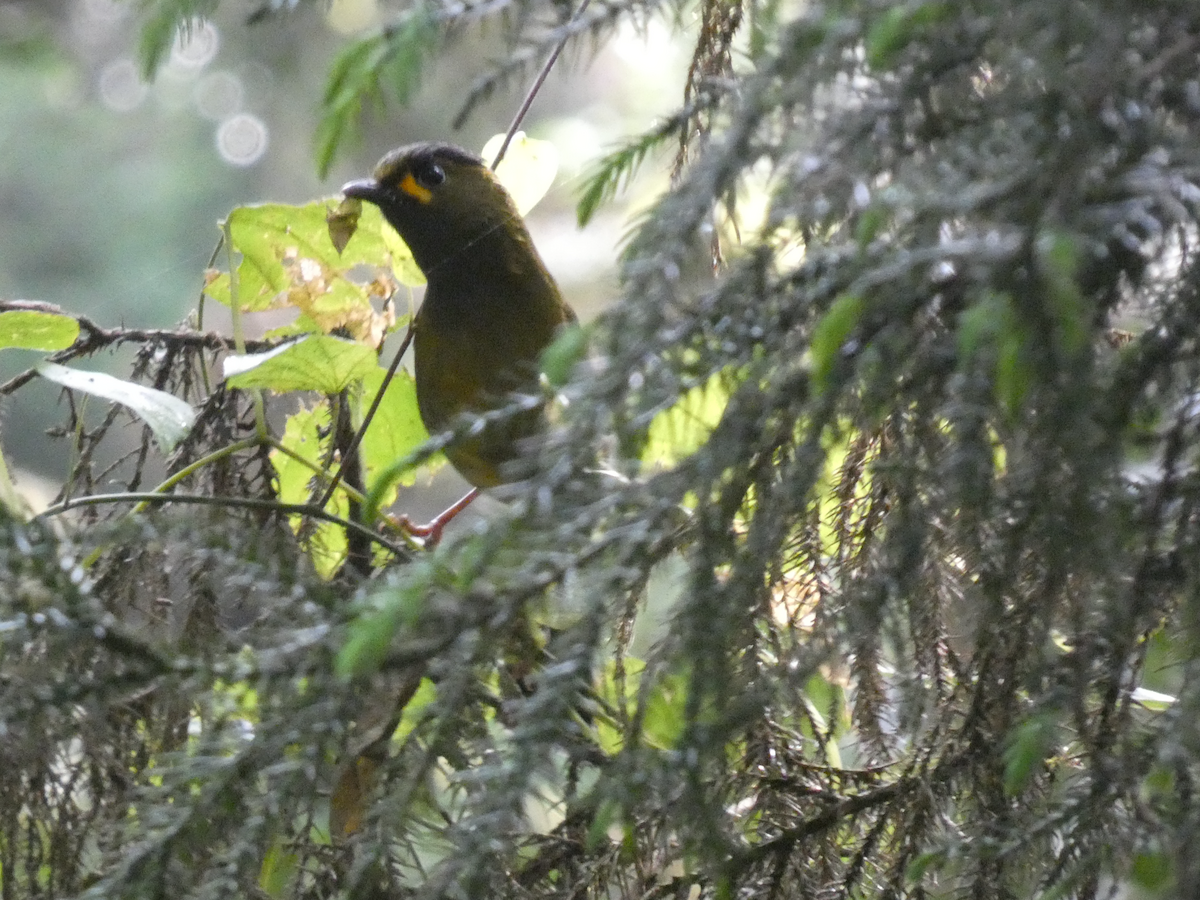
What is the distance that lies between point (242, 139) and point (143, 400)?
7.31 ft

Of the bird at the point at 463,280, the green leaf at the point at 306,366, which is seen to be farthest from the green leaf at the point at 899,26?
the bird at the point at 463,280

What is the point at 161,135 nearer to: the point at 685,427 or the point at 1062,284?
the point at 685,427

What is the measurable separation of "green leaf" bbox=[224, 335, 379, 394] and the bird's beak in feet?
1.10

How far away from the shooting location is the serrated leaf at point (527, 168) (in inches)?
56.2

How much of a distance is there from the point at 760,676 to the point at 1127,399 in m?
0.28

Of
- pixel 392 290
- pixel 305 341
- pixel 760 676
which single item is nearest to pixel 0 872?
pixel 305 341

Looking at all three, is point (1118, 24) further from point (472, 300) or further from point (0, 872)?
point (472, 300)

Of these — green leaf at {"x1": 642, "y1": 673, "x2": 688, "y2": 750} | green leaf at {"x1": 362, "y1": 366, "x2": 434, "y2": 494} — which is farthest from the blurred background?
green leaf at {"x1": 642, "y1": 673, "x2": 688, "y2": 750}

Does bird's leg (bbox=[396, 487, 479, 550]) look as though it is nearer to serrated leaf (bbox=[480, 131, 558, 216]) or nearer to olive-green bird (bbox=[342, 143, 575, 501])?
olive-green bird (bbox=[342, 143, 575, 501])

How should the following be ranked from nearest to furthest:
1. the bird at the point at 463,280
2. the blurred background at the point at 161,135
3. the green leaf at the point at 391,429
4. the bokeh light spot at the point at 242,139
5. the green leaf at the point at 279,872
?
the green leaf at the point at 279,872 < the green leaf at the point at 391,429 < the bird at the point at 463,280 < the blurred background at the point at 161,135 < the bokeh light spot at the point at 242,139

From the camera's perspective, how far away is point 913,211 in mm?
483

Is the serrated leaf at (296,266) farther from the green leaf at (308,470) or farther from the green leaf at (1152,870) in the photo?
the green leaf at (1152,870)

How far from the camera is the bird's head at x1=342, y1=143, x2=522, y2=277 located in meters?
1.50

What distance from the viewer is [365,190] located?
1.41 meters
